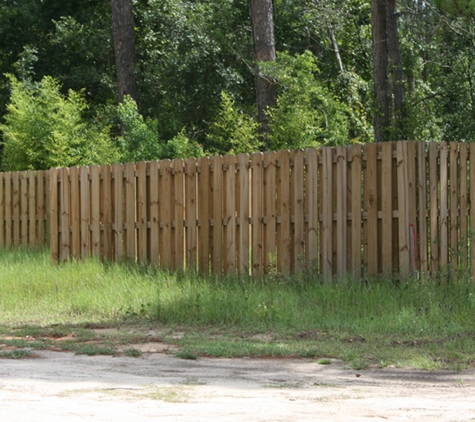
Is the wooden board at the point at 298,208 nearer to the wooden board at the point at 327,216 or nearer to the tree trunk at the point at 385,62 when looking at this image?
the wooden board at the point at 327,216

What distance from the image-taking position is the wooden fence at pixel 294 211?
10.4m

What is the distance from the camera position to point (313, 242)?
10.9 m

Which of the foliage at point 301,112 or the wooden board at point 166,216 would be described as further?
the foliage at point 301,112

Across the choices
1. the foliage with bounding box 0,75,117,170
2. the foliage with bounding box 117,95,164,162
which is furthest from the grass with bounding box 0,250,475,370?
the foliage with bounding box 0,75,117,170

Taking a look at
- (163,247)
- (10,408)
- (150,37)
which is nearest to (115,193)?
(163,247)

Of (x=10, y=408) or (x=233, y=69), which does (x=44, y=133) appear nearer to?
(x=233, y=69)

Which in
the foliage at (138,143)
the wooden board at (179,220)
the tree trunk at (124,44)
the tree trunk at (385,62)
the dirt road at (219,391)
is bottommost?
the dirt road at (219,391)

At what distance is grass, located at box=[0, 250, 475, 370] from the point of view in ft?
25.9

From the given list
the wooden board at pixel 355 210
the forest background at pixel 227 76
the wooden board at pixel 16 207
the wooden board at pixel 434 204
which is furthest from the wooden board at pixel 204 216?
the wooden board at pixel 16 207

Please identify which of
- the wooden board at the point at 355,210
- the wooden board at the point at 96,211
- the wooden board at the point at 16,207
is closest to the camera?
the wooden board at the point at 355,210

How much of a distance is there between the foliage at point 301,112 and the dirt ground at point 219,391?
10.1m

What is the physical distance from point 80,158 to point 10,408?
15.4 meters

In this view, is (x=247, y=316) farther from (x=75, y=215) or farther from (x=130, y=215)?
(x=75, y=215)

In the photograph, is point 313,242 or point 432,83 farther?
point 432,83
